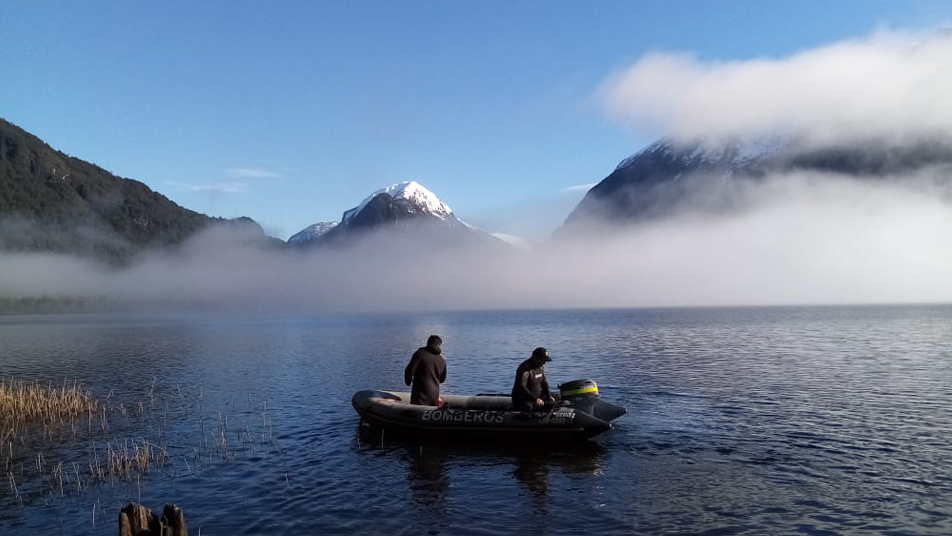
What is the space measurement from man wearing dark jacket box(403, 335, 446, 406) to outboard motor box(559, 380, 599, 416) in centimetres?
393

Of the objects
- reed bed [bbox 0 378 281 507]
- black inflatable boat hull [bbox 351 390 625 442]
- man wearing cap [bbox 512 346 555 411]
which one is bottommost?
reed bed [bbox 0 378 281 507]

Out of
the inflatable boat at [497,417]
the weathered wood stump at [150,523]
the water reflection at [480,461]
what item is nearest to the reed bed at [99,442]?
the inflatable boat at [497,417]

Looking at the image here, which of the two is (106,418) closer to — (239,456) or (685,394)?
(239,456)

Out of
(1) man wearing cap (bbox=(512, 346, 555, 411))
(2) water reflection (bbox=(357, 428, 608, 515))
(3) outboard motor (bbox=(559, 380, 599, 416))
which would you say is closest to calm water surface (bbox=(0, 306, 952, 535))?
(2) water reflection (bbox=(357, 428, 608, 515))

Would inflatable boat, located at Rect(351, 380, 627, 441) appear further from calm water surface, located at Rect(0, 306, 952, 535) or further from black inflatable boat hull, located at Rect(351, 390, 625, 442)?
calm water surface, located at Rect(0, 306, 952, 535)

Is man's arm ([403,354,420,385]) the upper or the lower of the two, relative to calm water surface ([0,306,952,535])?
upper

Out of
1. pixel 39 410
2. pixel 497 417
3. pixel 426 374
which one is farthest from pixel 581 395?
pixel 39 410

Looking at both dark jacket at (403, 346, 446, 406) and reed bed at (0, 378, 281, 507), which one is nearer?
reed bed at (0, 378, 281, 507)

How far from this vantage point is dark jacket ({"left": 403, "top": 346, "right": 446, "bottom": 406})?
18.2 m

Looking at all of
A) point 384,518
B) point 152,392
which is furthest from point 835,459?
point 152,392

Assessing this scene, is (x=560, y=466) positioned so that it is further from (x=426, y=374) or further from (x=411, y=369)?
(x=411, y=369)

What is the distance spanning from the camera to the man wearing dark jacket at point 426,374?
59.6 feet

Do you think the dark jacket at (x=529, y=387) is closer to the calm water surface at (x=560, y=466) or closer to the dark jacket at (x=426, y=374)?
the calm water surface at (x=560, y=466)

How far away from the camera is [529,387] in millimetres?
17969
